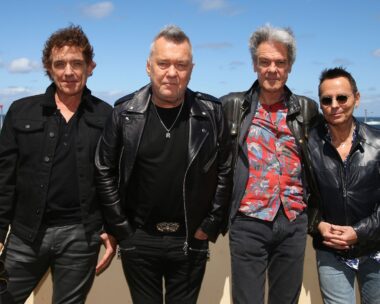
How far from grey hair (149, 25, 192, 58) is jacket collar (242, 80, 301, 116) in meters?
0.68

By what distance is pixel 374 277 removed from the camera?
3254mm

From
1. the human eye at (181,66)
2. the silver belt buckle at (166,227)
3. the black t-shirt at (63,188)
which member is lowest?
the silver belt buckle at (166,227)

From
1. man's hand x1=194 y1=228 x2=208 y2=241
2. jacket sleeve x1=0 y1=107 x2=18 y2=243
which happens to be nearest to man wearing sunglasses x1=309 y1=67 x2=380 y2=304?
man's hand x1=194 y1=228 x2=208 y2=241

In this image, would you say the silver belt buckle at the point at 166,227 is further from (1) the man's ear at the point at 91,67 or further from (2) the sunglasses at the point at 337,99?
(2) the sunglasses at the point at 337,99

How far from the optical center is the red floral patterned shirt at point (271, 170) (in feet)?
10.8

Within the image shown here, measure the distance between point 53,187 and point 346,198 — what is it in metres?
2.14

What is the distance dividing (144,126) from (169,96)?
28cm

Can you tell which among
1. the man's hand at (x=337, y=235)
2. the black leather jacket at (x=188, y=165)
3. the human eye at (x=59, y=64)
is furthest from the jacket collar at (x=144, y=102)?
the man's hand at (x=337, y=235)

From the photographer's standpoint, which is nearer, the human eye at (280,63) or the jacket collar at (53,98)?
the jacket collar at (53,98)

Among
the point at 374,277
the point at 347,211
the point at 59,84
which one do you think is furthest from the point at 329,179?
the point at 59,84

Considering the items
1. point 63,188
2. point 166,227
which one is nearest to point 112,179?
point 63,188

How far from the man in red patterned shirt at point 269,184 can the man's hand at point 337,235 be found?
0.15 m

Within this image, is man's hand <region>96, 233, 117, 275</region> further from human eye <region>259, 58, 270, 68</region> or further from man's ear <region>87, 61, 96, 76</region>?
human eye <region>259, 58, 270, 68</region>

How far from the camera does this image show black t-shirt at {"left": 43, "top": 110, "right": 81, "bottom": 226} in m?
3.15
